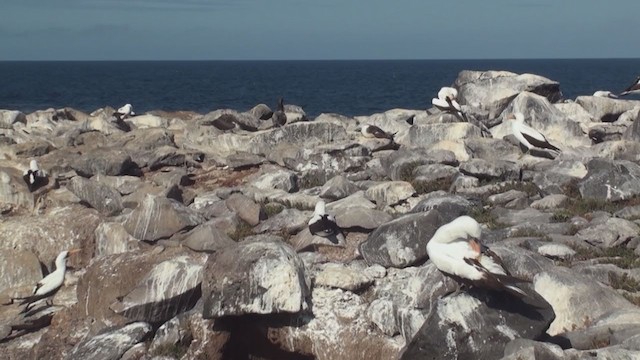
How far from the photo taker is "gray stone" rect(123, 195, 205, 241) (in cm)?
1773

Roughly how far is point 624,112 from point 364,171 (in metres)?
10.2

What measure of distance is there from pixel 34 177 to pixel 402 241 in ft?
31.6

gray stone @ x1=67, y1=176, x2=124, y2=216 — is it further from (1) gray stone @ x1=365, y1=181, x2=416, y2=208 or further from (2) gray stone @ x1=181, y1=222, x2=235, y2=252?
(1) gray stone @ x1=365, y1=181, x2=416, y2=208

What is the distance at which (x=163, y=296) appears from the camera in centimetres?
1503

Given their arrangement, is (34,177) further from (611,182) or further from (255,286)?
(611,182)

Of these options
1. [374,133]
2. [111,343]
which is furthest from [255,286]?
[374,133]

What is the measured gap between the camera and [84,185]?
20453 millimetres

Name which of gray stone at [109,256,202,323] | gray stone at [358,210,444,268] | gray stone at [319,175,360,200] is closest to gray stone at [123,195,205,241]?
gray stone at [109,256,202,323]

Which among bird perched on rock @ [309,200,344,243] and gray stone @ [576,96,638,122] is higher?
bird perched on rock @ [309,200,344,243]

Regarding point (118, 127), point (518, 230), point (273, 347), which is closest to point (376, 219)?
point (518, 230)

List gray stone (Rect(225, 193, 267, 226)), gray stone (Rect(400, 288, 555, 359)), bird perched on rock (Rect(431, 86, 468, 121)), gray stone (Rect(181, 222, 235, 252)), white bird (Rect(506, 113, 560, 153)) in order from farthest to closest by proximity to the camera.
Answer: bird perched on rock (Rect(431, 86, 468, 121)), white bird (Rect(506, 113, 560, 153)), gray stone (Rect(225, 193, 267, 226)), gray stone (Rect(181, 222, 235, 252)), gray stone (Rect(400, 288, 555, 359))

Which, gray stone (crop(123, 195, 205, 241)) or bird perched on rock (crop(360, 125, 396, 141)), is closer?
gray stone (crop(123, 195, 205, 241))

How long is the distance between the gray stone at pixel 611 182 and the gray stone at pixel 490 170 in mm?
1881

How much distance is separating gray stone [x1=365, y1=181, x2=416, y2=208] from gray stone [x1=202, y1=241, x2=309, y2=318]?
501cm
